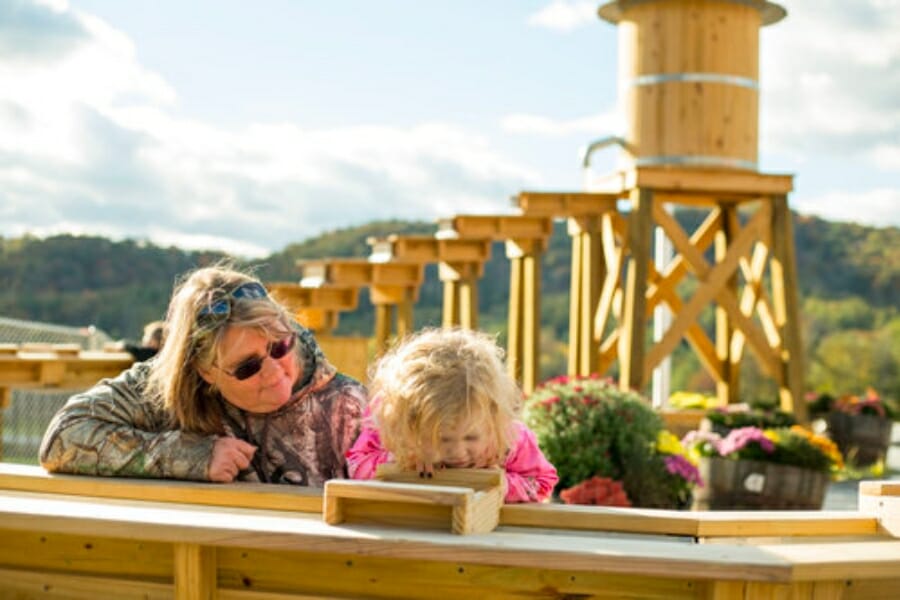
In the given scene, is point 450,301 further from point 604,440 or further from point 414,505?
point 414,505

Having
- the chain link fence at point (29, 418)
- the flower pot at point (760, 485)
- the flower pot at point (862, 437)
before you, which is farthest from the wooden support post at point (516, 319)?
the chain link fence at point (29, 418)

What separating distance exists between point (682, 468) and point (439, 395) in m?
7.49

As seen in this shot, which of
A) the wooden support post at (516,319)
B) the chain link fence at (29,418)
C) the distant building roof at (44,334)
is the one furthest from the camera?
the chain link fence at (29,418)

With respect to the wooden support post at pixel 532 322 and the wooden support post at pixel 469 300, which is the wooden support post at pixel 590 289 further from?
the wooden support post at pixel 469 300

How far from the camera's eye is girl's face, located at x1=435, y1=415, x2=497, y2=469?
11.6 feet

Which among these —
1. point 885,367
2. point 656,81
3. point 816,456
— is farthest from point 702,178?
point 885,367

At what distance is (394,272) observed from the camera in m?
16.9

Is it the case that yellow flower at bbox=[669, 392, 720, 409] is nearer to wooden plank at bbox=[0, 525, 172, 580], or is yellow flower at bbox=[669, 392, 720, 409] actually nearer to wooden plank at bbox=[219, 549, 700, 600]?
wooden plank at bbox=[0, 525, 172, 580]

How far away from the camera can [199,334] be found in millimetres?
4195

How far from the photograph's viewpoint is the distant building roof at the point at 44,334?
690 inches

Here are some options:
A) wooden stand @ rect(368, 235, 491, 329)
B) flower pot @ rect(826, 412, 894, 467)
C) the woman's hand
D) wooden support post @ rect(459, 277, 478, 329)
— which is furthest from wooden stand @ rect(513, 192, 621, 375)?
the woman's hand

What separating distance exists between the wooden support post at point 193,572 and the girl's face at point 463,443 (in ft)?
2.07

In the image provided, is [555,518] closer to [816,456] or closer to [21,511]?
[21,511]

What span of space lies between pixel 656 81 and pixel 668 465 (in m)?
5.25
